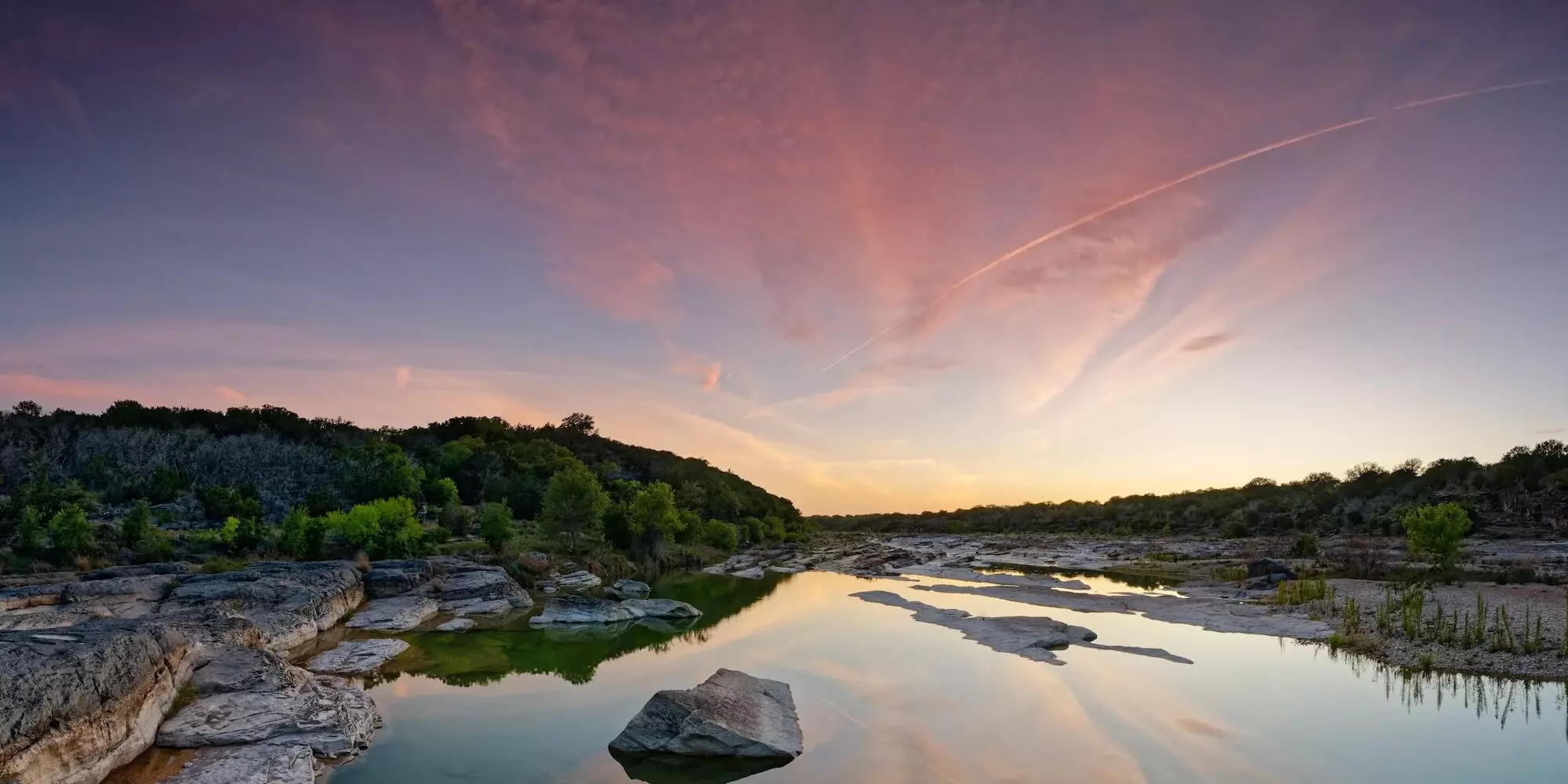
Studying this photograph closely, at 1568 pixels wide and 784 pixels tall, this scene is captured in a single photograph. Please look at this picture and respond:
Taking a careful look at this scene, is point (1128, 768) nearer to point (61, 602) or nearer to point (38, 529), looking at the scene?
point (61, 602)

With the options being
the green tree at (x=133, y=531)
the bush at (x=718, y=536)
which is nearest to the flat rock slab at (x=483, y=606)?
the green tree at (x=133, y=531)

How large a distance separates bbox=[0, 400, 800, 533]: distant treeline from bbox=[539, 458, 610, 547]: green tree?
70.9ft

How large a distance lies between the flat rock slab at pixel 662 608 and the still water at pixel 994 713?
275 inches

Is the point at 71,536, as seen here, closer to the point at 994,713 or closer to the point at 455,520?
the point at 455,520

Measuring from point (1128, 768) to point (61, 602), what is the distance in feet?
114

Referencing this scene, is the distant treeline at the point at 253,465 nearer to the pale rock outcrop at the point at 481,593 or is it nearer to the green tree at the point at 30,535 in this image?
the green tree at the point at 30,535

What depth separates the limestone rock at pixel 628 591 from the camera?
43.6m

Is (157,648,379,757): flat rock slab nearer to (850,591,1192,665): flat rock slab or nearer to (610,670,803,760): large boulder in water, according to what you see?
(610,670,803,760): large boulder in water

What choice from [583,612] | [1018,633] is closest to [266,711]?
[583,612]

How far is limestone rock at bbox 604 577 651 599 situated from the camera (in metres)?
43.6

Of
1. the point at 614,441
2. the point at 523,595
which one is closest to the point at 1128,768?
the point at 523,595

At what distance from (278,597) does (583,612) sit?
41.8 feet

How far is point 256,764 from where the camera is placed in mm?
13938

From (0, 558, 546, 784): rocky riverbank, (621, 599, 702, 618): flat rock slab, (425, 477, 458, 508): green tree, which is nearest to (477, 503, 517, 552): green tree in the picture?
(621, 599, 702, 618): flat rock slab
